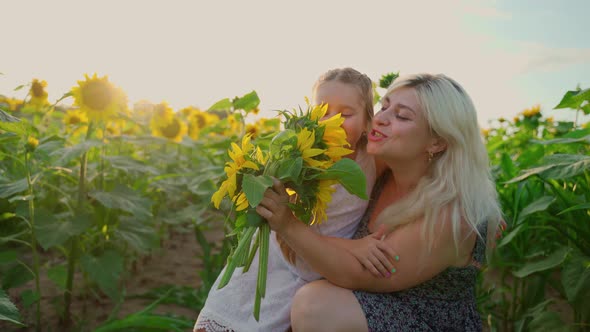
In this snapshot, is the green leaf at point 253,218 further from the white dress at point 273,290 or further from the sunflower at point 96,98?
the sunflower at point 96,98

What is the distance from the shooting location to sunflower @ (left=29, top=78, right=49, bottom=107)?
3518mm

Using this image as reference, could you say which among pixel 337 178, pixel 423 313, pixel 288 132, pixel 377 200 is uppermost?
pixel 288 132

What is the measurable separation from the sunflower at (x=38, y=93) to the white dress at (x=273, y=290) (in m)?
2.43

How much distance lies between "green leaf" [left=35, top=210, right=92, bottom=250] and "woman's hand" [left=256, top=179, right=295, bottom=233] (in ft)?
2.70

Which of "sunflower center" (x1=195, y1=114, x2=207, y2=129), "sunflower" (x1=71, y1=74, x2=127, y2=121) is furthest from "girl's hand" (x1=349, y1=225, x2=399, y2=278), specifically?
"sunflower center" (x1=195, y1=114, x2=207, y2=129)

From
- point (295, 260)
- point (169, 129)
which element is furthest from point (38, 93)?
point (295, 260)

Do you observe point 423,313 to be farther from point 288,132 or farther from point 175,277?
point 175,277

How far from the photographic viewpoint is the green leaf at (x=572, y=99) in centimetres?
159

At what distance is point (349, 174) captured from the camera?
124 cm

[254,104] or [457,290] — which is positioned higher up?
[254,104]

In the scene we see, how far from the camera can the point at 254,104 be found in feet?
7.02

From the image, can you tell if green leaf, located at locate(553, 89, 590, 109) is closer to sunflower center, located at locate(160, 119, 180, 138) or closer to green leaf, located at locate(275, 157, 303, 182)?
green leaf, located at locate(275, 157, 303, 182)

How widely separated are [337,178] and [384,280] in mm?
370

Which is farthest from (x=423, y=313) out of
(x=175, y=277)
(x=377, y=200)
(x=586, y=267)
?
(x=175, y=277)
